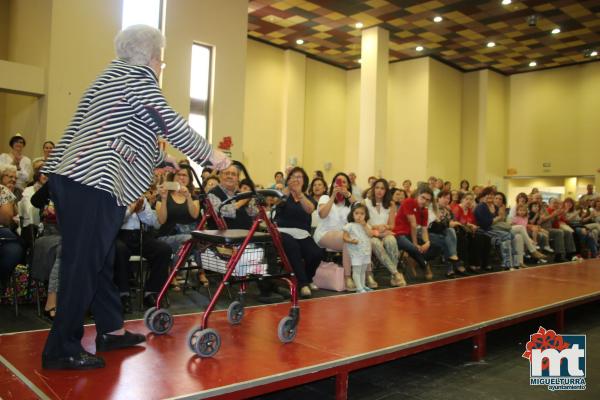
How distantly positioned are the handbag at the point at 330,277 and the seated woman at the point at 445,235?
5.58 ft

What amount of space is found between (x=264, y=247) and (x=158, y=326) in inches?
26.9

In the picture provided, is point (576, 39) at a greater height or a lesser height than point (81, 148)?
greater

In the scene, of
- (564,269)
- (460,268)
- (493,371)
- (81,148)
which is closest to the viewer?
(81,148)

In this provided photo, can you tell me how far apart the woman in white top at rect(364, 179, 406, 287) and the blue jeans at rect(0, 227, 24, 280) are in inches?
128

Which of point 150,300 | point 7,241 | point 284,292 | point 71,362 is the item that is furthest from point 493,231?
point 71,362

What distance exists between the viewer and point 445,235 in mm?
6383

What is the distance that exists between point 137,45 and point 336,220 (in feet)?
11.3

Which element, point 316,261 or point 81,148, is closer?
point 81,148

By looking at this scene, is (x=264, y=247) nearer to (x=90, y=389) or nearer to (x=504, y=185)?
(x=90, y=389)

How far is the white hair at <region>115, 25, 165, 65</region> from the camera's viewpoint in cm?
204

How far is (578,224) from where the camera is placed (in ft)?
30.1

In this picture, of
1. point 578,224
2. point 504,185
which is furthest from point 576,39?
point 578,224

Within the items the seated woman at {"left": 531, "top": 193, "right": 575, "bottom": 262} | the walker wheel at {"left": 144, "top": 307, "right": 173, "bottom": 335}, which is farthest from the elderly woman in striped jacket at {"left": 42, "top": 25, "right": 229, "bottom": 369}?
the seated woman at {"left": 531, "top": 193, "right": 575, "bottom": 262}

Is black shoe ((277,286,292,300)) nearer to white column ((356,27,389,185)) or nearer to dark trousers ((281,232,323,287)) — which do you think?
dark trousers ((281,232,323,287))
